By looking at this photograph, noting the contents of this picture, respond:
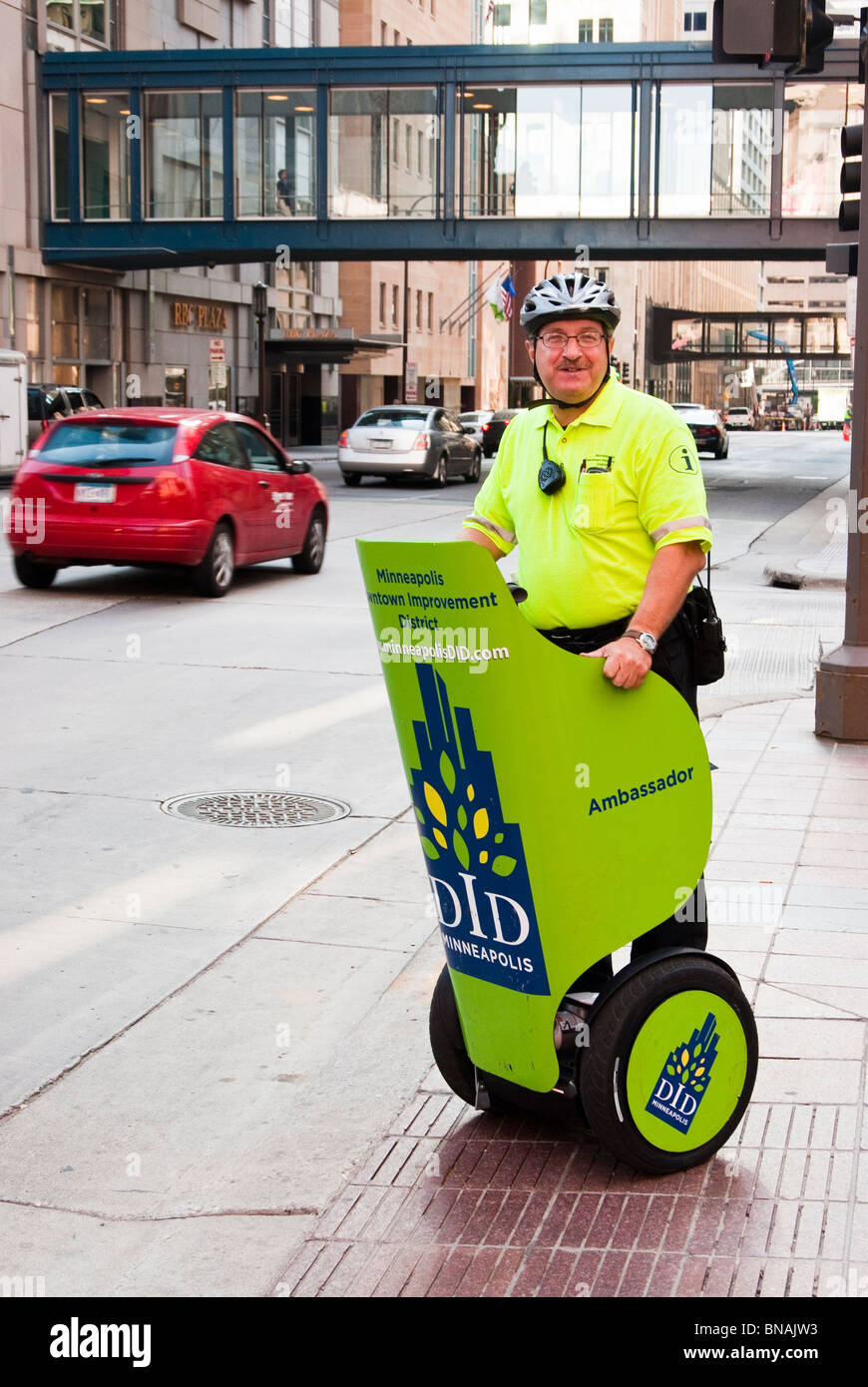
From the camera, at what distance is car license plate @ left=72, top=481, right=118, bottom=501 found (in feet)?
47.5

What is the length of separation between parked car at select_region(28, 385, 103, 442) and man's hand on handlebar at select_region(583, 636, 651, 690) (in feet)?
99.7

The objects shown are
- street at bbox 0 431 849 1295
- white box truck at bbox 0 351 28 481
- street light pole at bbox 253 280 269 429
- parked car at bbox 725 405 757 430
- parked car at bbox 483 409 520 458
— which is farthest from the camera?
parked car at bbox 725 405 757 430

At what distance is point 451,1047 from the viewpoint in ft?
13.4

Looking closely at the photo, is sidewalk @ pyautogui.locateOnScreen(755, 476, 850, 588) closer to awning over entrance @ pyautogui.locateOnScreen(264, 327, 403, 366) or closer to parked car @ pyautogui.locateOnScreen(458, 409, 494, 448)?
parked car @ pyautogui.locateOnScreen(458, 409, 494, 448)

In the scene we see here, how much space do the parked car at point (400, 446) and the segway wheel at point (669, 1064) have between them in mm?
28845

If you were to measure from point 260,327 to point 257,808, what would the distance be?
4339 centimetres

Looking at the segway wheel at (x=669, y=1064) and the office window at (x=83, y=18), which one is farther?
the office window at (x=83, y=18)

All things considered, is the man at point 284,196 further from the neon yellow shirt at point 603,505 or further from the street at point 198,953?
the neon yellow shirt at point 603,505

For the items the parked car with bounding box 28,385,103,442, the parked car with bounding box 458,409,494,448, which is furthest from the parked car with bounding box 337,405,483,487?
the parked car with bounding box 458,409,494,448

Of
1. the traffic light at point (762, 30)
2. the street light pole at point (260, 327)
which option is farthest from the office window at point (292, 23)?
the traffic light at point (762, 30)

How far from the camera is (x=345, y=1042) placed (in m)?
4.81

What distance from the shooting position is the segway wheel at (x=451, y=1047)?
4.06m

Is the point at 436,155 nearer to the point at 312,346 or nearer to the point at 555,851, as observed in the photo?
the point at 312,346

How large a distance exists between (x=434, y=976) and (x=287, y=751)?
3622 mm
